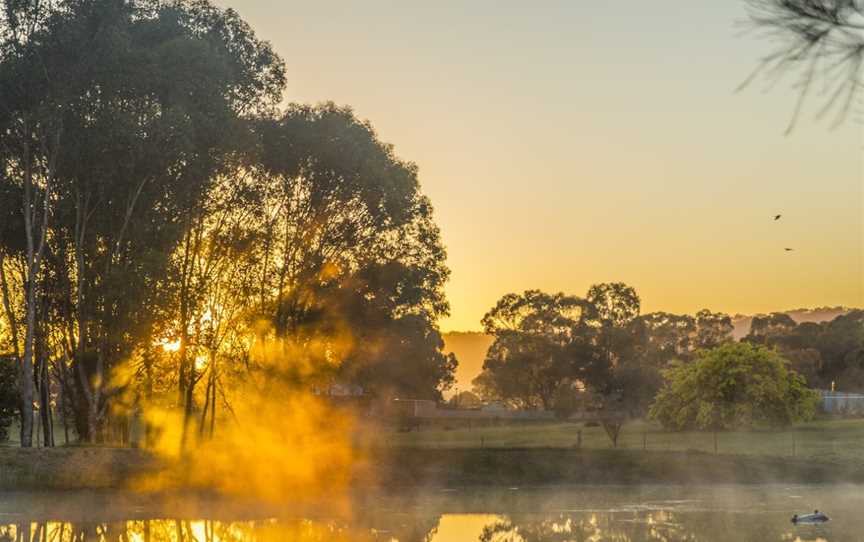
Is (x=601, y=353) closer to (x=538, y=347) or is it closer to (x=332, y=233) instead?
(x=538, y=347)

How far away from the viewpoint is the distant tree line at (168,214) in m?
45.2

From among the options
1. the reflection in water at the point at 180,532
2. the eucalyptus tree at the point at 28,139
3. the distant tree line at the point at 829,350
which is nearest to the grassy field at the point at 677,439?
the eucalyptus tree at the point at 28,139

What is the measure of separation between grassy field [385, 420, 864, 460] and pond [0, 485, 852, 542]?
1282 cm

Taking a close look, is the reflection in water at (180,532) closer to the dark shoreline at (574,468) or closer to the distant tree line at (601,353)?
the dark shoreline at (574,468)

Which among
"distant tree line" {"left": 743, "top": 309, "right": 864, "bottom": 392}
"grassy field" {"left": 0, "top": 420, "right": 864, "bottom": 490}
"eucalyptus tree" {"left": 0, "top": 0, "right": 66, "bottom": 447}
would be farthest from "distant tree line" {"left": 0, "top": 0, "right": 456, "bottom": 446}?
"distant tree line" {"left": 743, "top": 309, "right": 864, "bottom": 392}

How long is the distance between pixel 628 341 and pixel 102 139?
283 ft

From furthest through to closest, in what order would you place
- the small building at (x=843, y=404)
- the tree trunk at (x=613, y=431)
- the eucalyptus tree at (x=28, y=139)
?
1. the small building at (x=843, y=404)
2. the tree trunk at (x=613, y=431)
3. the eucalyptus tree at (x=28, y=139)

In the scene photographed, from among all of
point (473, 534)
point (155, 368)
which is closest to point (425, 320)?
point (155, 368)

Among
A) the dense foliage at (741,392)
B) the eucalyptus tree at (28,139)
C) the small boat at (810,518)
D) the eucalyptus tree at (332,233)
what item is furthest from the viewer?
the dense foliage at (741,392)

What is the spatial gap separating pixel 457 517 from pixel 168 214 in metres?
21.5

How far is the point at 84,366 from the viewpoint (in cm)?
4819

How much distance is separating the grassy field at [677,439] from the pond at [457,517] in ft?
42.1

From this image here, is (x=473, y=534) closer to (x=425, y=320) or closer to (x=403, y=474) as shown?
(x=403, y=474)

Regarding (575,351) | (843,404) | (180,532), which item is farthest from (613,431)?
(575,351)
